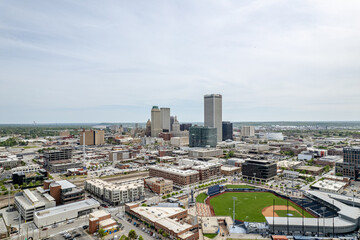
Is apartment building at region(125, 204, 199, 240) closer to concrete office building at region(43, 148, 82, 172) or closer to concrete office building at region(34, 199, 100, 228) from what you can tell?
concrete office building at region(34, 199, 100, 228)

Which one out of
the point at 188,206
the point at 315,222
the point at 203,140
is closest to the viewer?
the point at 315,222

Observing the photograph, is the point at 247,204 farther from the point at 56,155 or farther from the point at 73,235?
the point at 56,155

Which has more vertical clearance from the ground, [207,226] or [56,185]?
[56,185]

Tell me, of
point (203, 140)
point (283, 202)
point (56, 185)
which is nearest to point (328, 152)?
point (203, 140)

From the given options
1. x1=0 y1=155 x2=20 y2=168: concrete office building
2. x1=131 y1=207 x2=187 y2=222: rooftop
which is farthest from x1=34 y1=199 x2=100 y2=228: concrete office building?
x1=0 y1=155 x2=20 y2=168: concrete office building

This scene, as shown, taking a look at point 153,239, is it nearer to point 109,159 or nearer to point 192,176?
point 192,176

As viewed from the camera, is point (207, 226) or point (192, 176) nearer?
point (207, 226)

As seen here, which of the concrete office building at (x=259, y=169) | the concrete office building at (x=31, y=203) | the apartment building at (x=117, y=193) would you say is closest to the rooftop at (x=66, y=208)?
the concrete office building at (x=31, y=203)

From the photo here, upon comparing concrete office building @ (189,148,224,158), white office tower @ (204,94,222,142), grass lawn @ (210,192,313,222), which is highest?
white office tower @ (204,94,222,142)
